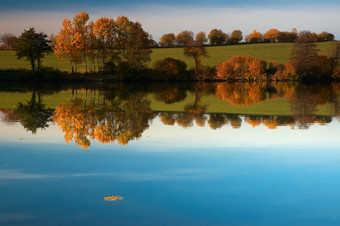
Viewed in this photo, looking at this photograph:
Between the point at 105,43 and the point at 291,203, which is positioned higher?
the point at 105,43

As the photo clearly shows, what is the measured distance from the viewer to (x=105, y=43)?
71312mm

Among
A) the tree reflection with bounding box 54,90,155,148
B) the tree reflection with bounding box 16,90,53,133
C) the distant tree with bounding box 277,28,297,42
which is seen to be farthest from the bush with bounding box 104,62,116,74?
the distant tree with bounding box 277,28,297,42

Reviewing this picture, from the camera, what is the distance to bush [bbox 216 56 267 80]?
7506 centimetres

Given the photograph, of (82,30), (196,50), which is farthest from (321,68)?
(82,30)

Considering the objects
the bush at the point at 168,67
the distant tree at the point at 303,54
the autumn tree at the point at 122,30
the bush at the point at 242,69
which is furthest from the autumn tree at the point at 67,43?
the distant tree at the point at 303,54

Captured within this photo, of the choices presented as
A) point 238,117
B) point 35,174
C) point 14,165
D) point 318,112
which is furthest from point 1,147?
point 318,112

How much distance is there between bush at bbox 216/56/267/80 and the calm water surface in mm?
56019

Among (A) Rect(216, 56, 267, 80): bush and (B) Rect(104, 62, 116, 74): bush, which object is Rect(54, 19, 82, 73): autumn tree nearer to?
(B) Rect(104, 62, 116, 74): bush

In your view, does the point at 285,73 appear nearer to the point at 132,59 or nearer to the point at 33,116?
the point at 132,59

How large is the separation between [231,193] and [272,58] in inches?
3589

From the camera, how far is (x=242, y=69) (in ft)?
249

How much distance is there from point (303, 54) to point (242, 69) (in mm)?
12026

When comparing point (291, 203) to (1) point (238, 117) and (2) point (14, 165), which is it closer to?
(2) point (14, 165)

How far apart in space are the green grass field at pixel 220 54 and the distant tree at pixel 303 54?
1351cm
